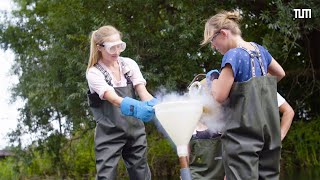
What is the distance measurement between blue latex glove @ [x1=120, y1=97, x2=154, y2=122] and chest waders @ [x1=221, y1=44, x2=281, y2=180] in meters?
0.43

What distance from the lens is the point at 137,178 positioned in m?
3.79

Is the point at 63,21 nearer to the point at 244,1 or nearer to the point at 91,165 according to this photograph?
the point at 244,1

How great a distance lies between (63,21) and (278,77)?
22.3 feet

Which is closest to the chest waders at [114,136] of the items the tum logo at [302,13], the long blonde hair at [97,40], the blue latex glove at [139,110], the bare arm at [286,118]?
the long blonde hair at [97,40]

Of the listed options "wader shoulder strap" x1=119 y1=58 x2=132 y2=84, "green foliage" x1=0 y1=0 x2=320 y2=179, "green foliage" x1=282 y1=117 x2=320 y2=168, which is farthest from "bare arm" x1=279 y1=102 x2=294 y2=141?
"green foliage" x1=282 y1=117 x2=320 y2=168

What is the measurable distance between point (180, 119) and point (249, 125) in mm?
338

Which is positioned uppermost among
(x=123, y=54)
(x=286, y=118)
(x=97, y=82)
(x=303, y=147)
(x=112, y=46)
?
(x=123, y=54)

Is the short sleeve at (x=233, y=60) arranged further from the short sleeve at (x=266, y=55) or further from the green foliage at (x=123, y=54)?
the green foliage at (x=123, y=54)

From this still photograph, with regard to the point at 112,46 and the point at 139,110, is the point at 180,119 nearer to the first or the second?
the point at 139,110

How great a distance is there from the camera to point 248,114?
8.58 ft

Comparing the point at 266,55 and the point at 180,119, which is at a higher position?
the point at 266,55

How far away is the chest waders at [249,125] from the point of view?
103 inches

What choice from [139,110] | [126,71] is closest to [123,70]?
[126,71]

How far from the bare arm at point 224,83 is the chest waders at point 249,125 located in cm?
4
